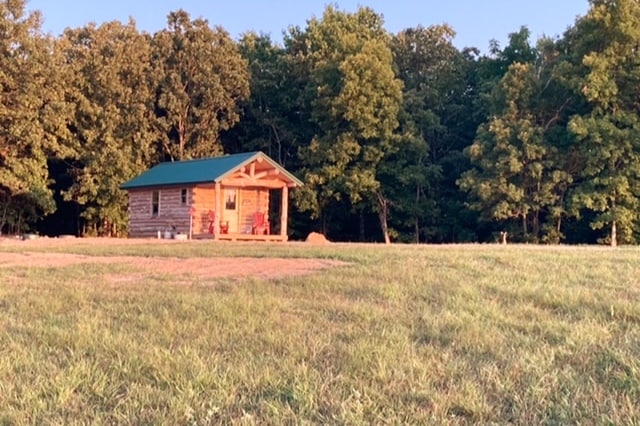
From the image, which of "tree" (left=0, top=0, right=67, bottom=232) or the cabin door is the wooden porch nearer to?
the cabin door

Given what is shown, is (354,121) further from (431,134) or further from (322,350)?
(322,350)

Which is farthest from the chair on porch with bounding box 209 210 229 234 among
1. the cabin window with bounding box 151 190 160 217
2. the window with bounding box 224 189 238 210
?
the cabin window with bounding box 151 190 160 217

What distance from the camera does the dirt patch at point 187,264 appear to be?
966cm

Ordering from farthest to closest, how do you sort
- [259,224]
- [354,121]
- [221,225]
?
[354,121] → [259,224] → [221,225]

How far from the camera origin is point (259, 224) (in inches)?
1056

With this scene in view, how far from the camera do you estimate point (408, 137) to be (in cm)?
3166

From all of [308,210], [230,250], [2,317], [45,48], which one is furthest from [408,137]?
[2,317]

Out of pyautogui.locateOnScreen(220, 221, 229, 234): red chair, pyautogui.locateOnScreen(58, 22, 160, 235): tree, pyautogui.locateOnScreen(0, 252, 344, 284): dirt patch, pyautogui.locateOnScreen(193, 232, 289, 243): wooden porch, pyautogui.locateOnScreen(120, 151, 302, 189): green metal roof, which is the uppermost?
pyautogui.locateOnScreen(58, 22, 160, 235): tree

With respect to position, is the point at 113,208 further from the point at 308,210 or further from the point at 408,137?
the point at 408,137

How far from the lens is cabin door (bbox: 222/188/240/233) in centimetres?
2664

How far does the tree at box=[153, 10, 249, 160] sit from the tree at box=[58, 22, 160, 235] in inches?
36.4

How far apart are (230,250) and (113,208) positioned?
18.7 meters

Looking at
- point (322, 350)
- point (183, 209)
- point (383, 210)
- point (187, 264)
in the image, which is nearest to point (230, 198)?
point (183, 209)

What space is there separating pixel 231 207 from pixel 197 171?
2.43m
